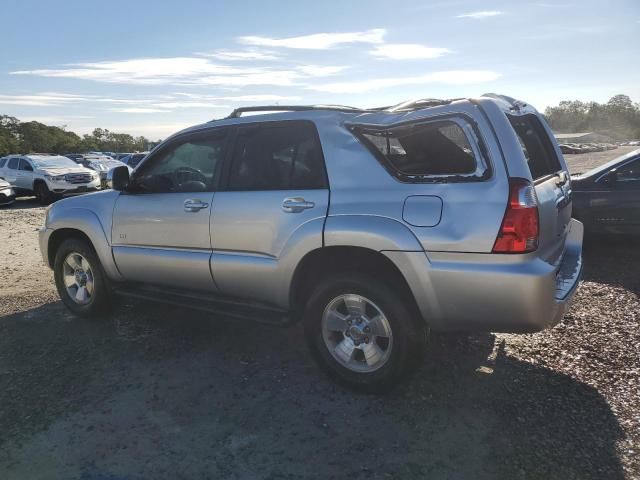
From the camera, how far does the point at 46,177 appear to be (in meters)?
16.5

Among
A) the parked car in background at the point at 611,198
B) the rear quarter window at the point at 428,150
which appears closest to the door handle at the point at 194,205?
the rear quarter window at the point at 428,150

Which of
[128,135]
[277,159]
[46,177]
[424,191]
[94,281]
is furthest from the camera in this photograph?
[128,135]

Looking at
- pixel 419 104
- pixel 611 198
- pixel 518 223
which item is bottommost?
pixel 611 198

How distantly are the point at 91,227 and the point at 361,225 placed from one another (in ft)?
9.12

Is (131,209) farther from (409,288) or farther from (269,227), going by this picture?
(409,288)

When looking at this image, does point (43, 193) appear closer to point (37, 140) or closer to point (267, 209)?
point (267, 209)

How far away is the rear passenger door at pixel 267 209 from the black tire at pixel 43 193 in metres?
15.2

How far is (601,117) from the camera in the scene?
152250mm

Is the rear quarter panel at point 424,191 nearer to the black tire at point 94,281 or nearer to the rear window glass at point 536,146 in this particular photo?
the rear window glass at point 536,146

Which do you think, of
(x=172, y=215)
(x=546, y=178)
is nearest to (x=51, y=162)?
(x=172, y=215)

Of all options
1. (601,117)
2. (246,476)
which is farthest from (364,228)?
(601,117)

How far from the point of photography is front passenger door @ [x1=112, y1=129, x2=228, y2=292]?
155 inches

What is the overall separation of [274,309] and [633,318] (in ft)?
10.6

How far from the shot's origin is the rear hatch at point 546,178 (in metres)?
3.06
